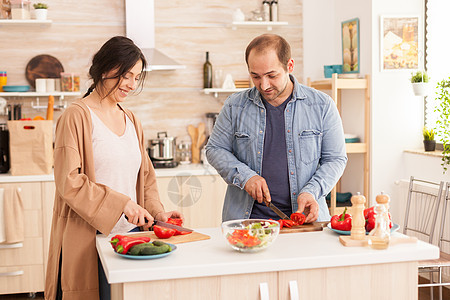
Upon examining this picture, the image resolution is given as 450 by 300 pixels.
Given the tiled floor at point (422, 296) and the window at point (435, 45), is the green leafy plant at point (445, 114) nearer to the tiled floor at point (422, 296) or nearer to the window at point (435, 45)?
the window at point (435, 45)

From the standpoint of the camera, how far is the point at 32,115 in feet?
15.9

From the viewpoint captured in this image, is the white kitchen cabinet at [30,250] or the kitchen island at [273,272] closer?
the kitchen island at [273,272]

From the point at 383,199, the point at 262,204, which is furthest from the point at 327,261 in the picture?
the point at 262,204

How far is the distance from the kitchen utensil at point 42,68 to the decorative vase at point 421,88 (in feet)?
8.99

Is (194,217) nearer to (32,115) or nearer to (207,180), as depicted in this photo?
(207,180)

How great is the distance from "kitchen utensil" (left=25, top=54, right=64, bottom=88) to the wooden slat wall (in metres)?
0.05

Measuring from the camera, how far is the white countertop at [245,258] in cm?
174

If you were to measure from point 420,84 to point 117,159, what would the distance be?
9.07ft

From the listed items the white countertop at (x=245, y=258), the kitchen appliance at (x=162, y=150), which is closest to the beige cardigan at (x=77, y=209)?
the white countertop at (x=245, y=258)

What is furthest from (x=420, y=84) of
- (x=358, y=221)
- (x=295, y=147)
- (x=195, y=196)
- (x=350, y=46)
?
(x=358, y=221)

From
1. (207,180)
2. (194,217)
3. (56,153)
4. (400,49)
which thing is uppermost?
(400,49)

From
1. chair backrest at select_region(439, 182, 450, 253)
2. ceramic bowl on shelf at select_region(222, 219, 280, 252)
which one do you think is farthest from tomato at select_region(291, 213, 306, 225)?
chair backrest at select_region(439, 182, 450, 253)

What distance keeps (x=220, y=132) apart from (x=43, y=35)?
2729mm

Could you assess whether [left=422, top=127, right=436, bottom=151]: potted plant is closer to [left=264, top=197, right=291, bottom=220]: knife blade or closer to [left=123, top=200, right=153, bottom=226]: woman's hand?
[left=264, top=197, right=291, bottom=220]: knife blade
